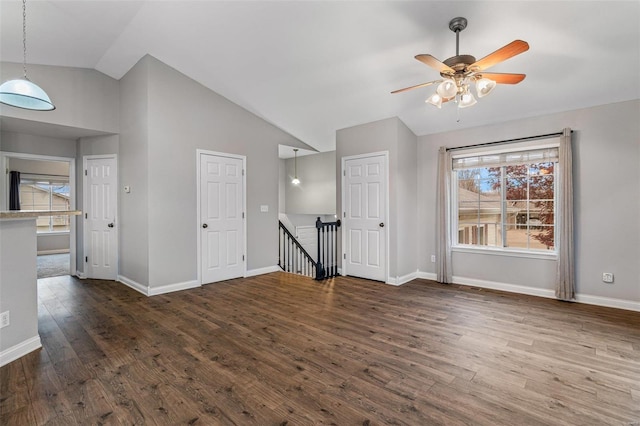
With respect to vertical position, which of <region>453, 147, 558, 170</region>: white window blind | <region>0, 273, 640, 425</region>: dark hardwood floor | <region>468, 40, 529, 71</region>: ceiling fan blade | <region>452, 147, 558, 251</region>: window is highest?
<region>468, 40, 529, 71</region>: ceiling fan blade

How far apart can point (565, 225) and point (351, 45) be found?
11.9 ft

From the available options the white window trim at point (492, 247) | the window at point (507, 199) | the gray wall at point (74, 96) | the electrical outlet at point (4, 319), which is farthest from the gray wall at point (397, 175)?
the electrical outlet at point (4, 319)

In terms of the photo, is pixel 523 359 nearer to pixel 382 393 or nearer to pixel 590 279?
pixel 382 393

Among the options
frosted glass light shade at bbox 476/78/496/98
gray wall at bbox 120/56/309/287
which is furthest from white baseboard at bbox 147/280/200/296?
frosted glass light shade at bbox 476/78/496/98

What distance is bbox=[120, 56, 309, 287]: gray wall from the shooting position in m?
4.32

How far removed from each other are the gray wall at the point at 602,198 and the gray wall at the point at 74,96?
20.8 feet

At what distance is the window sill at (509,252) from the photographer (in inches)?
166

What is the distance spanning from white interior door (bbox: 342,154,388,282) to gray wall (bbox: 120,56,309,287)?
7.26 feet

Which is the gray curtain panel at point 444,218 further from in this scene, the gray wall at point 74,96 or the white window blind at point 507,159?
the gray wall at point 74,96

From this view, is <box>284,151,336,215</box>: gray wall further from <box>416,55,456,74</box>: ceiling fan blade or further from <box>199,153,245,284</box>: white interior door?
<box>416,55,456,74</box>: ceiling fan blade

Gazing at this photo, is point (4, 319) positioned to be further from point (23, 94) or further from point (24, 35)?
point (24, 35)

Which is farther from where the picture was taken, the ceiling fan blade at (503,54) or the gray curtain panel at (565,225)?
the gray curtain panel at (565,225)

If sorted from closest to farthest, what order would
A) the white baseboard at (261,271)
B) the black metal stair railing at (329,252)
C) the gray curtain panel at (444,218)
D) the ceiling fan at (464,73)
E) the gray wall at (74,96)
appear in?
1. the ceiling fan at (464,73)
2. the gray wall at (74,96)
3. the gray curtain panel at (444,218)
4. the black metal stair railing at (329,252)
5. the white baseboard at (261,271)

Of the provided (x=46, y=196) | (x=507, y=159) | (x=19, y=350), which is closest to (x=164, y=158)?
(x=19, y=350)
